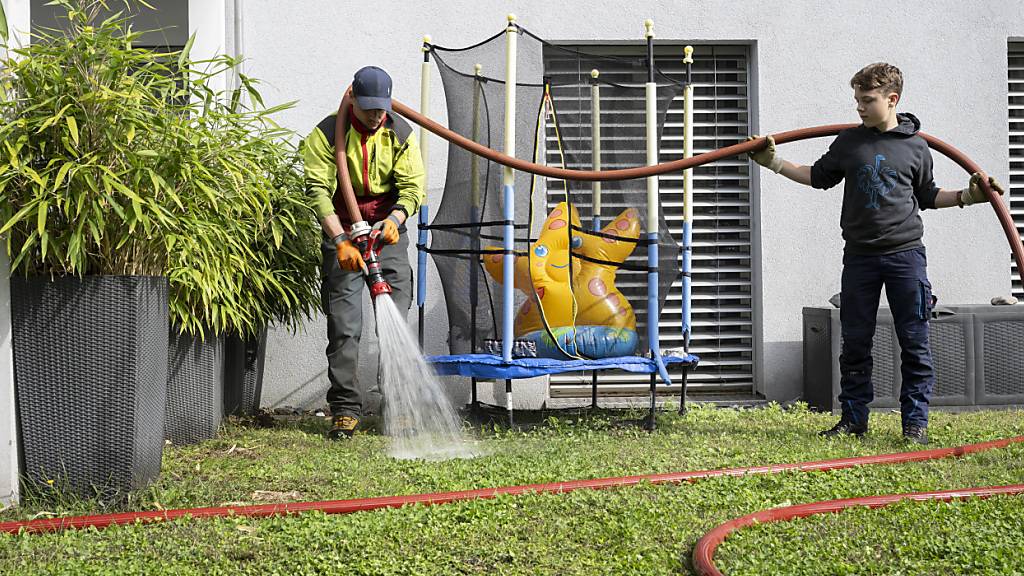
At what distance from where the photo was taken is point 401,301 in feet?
16.7

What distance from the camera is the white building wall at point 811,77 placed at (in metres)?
6.25

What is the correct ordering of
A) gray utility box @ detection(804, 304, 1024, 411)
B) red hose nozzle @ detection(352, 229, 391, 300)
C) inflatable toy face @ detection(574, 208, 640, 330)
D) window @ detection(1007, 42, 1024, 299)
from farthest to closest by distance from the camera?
window @ detection(1007, 42, 1024, 299)
gray utility box @ detection(804, 304, 1024, 411)
inflatable toy face @ detection(574, 208, 640, 330)
red hose nozzle @ detection(352, 229, 391, 300)

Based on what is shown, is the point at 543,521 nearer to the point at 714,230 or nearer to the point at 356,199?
the point at 356,199

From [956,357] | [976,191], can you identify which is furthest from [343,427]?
[956,357]

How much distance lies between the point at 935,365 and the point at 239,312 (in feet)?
13.3

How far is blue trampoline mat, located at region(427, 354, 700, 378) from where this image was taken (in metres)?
4.82

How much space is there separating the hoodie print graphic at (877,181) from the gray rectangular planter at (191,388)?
3.15m

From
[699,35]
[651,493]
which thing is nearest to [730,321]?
[699,35]

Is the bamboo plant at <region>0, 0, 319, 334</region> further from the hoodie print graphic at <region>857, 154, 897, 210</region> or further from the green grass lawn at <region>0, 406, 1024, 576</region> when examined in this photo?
the hoodie print graphic at <region>857, 154, 897, 210</region>

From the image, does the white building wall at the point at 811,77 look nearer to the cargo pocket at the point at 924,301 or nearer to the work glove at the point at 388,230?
the work glove at the point at 388,230

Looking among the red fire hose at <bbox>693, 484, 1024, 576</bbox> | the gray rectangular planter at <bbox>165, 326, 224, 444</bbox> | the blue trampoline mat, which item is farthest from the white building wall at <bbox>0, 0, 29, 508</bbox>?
the red fire hose at <bbox>693, 484, 1024, 576</bbox>

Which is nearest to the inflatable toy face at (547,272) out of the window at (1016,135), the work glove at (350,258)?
the work glove at (350,258)

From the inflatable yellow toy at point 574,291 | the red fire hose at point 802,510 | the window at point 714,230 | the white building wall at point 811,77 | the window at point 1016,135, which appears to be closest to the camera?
the red fire hose at point 802,510

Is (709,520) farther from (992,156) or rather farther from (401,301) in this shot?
(992,156)
